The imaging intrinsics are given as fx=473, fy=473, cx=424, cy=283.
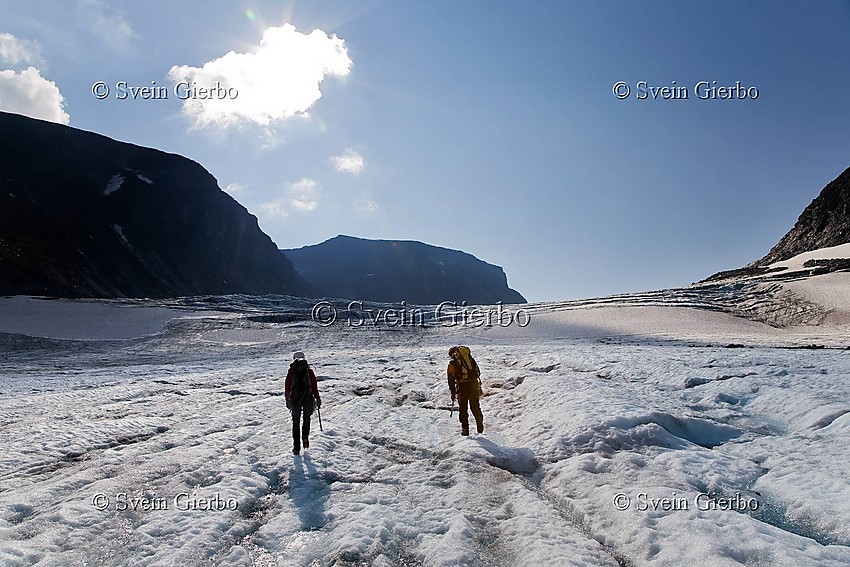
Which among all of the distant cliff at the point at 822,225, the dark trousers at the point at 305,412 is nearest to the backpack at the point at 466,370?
the dark trousers at the point at 305,412

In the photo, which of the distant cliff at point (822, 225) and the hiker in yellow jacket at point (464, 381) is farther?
the distant cliff at point (822, 225)

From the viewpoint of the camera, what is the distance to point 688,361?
16969 millimetres

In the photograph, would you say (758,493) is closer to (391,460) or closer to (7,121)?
(391,460)

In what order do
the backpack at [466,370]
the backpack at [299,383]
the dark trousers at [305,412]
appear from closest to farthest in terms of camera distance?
the dark trousers at [305,412] < the backpack at [299,383] < the backpack at [466,370]

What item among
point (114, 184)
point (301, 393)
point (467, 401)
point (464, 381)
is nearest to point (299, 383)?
point (301, 393)

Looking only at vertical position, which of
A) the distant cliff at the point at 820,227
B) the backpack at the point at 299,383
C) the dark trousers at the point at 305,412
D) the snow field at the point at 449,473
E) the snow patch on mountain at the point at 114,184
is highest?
the snow patch on mountain at the point at 114,184

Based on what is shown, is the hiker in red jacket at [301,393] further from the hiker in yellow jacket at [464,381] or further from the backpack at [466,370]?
the backpack at [466,370]

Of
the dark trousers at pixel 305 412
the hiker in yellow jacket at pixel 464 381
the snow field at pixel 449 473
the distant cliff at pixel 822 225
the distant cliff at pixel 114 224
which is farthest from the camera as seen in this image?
the distant cliff at pixel 114 224

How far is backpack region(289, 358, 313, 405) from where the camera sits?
10.0m

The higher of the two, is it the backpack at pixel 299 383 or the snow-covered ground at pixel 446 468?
the backpack at pixel 299 383

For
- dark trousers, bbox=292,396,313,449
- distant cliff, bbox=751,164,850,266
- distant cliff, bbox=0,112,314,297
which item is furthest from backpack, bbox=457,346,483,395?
distant cliff, bbox=751,164,850,266

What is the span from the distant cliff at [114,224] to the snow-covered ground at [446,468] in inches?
2930

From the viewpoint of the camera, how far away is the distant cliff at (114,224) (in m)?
84.8

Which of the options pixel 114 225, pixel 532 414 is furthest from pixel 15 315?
pixel 114 225
